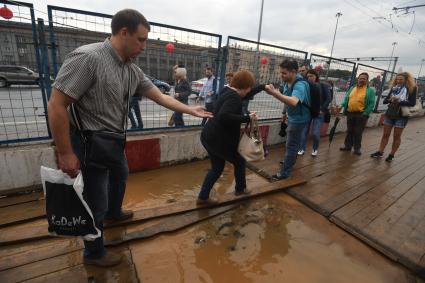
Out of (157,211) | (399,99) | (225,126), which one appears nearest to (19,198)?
(157,211)

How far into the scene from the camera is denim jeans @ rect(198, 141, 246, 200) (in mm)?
2987

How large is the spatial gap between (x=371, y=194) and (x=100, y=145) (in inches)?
155

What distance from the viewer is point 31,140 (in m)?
3.38

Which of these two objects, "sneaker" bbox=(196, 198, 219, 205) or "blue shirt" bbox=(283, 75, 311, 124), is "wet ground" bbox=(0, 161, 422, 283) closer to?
"sneaker" bbox=(196, 198, 219, 205)

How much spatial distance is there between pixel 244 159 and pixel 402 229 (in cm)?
207

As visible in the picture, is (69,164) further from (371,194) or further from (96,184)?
(371,194)

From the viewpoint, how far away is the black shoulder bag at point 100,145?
68.9 inches

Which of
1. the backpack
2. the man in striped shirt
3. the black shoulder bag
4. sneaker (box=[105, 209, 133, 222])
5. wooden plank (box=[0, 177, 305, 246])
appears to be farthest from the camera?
the backpack

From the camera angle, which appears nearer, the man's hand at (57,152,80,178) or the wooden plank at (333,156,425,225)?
the man's hand at (57,152,80,178)

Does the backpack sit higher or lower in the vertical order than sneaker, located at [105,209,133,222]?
higher

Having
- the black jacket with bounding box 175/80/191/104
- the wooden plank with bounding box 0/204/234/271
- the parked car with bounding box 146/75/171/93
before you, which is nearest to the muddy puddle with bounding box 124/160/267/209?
the wooden plank with bounding box 0/204/234/271

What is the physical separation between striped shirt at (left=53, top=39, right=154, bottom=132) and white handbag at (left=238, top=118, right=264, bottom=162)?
1490 mm

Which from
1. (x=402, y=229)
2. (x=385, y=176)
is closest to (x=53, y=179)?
(x=402, y=229)

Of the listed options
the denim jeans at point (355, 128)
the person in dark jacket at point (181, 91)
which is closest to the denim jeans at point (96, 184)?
the person in dark jacket at point (181, 91)
